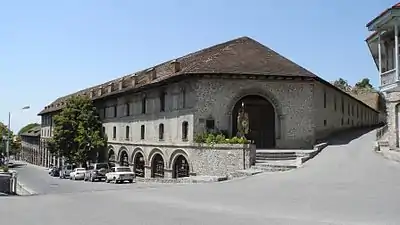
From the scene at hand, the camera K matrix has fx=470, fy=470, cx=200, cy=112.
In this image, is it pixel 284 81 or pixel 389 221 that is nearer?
pixel 389 221

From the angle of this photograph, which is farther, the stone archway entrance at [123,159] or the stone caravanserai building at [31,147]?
the stone caravanserai building at [31,147]

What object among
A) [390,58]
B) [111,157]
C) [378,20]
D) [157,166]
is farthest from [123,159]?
[378,20]

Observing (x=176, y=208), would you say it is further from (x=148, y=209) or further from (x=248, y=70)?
(x=248, y=70)

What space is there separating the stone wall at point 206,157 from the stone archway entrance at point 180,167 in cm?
25

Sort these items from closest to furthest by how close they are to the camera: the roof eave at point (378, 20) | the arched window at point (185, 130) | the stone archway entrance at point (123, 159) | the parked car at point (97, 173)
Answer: the roof eave at point (378, 20), the arched window at point (185, 130), the parked car at point (97, 173), the stone archway entrance at point (123, 159)

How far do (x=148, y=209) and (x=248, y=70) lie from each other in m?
21.5

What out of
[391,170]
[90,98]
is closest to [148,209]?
[391,170]

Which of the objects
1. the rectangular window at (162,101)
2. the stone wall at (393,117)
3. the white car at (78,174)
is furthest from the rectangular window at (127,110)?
the stone wall at (393,117)

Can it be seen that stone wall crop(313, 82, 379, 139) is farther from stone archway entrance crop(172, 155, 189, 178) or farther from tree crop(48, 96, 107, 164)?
tree crop(48, 96, 107, 164)

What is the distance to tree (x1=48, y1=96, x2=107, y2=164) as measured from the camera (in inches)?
2057

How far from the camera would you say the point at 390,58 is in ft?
88.6

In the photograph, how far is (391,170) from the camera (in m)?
21.9

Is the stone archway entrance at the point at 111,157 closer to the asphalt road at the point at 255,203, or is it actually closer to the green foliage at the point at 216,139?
the green foliage at the point at 216,139

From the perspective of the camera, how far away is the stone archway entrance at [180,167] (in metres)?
35.5
